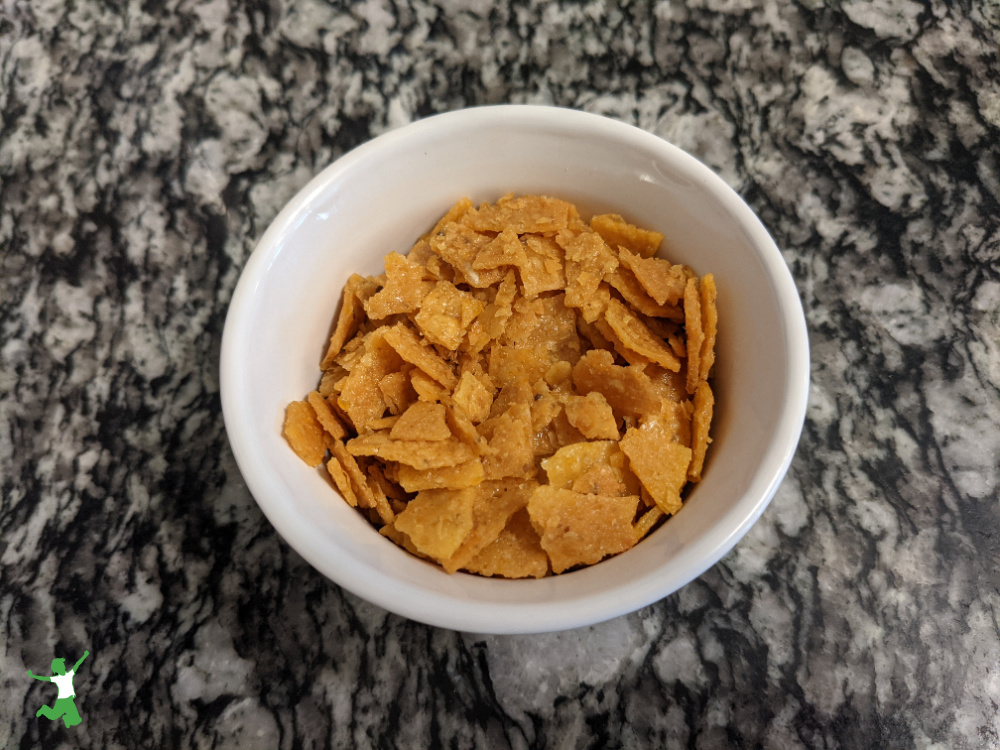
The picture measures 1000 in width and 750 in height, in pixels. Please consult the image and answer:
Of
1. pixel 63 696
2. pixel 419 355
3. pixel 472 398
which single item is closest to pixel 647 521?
pixel 472 398

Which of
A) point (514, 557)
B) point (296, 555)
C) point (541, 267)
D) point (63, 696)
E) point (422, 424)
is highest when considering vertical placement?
point (541, 267)

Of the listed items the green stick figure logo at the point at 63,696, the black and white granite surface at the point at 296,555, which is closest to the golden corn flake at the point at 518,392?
the black and white granite surface at the point at 296,555

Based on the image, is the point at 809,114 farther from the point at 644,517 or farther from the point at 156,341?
the point at 156,341

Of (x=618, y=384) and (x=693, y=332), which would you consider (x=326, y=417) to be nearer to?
(x=618, y=384)

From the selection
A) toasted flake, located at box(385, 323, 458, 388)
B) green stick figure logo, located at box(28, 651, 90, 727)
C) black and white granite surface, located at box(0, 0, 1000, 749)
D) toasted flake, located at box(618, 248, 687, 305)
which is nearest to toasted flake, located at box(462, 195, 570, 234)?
toasted flake, located at box(618, 248, 687, 305)

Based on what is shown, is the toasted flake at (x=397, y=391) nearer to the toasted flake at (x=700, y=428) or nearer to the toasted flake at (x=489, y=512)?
the toasted flake at (x=489, y=512)

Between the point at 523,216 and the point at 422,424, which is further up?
the point at 523,216
